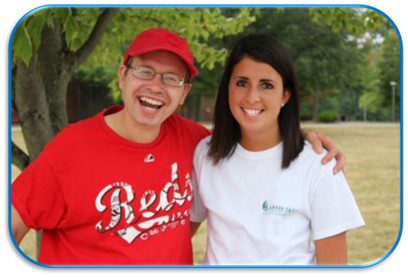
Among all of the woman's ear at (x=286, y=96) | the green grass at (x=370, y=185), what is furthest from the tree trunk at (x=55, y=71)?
the woman's ear at (x=286, y=96)

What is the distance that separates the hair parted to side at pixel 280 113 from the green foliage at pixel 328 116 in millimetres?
502

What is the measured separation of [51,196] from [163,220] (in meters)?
0.33

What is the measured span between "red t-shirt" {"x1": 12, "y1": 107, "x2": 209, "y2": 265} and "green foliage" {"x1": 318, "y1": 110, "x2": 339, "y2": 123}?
2.50ft

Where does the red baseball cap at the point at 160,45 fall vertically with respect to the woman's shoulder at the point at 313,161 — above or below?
above

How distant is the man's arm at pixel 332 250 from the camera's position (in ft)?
4.82

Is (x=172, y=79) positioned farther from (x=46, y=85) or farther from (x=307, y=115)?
(x=46, y=85)

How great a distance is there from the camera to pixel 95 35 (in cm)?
202

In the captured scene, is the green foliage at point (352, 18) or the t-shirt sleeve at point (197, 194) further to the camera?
the green foliage at point (352, 18)

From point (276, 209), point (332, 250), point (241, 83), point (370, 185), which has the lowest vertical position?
point (370, 185)

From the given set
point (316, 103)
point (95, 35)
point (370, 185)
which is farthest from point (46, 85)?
point (370, 185)

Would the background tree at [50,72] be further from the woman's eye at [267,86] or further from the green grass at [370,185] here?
the woman's eye at [267,86]

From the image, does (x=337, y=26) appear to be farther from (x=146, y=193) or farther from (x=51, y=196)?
(x=51, y=196)

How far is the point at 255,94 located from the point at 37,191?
65 centimetres

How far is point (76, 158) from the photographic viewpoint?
1369 mm
